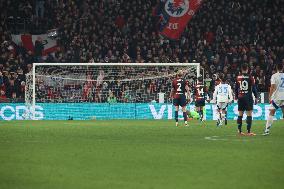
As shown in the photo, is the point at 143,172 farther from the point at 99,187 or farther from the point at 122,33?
the point at 122,33

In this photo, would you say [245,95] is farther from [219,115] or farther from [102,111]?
[102,111]

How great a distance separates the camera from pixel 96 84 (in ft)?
113

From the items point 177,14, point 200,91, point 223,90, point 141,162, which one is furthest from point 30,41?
point 141,162

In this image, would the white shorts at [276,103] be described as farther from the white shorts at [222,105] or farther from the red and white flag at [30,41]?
the red and white flag at [30,41]

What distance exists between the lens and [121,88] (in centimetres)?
3447

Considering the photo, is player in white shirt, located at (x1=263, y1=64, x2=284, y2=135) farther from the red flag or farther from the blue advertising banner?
the red flag

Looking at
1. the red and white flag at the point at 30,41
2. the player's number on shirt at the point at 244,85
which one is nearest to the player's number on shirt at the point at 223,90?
the player's number on shirt at the point at 244,85

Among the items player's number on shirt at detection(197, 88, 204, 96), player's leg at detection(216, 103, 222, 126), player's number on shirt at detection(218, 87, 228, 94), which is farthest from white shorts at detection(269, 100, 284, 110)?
player's number on shirt at detection(197, 88, 204, 96)

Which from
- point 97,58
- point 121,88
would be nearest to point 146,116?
point 121,88

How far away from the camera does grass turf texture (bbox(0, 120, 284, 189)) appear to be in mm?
10234

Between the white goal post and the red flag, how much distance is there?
8.68ft

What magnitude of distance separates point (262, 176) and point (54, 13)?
2975cm

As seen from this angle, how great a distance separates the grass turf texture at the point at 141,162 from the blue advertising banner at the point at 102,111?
44.3 ft

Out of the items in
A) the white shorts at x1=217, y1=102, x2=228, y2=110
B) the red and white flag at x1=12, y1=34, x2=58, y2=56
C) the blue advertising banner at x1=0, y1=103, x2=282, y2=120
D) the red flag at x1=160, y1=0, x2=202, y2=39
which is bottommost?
the blue advertising banner at x1=0, y1=103, x2=282, y2=120
